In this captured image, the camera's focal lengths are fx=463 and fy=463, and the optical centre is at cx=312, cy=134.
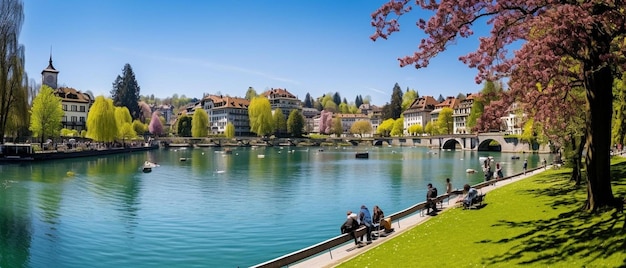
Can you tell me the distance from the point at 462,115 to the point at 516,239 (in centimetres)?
15950

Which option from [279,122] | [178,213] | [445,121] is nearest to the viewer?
[178,213]

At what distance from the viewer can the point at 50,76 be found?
143250 mm

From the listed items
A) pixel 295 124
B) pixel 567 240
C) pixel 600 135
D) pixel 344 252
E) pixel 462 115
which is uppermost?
pixel 462 115

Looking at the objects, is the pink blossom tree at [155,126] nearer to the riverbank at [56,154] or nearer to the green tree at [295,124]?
the green tree at [295,124]

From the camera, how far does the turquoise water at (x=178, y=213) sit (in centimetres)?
2273

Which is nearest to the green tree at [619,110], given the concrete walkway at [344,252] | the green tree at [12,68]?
the concrete walkway at [344,252]

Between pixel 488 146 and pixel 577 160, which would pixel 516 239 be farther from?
pixel 488 146

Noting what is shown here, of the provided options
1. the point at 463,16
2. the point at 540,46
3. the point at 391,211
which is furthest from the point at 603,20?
the point at 391,211

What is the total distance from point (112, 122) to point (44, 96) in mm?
15122

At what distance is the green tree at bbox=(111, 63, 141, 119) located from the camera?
6713 inches

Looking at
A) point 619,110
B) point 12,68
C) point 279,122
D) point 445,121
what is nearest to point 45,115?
point 12,68

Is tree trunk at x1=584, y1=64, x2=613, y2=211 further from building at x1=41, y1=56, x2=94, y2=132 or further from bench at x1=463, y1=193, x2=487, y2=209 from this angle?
building at x1=41, y1=56, x2=94, y2=132

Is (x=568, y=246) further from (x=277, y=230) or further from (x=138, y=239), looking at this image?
(x=138, y=239)

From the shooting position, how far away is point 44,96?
92.3 meters
